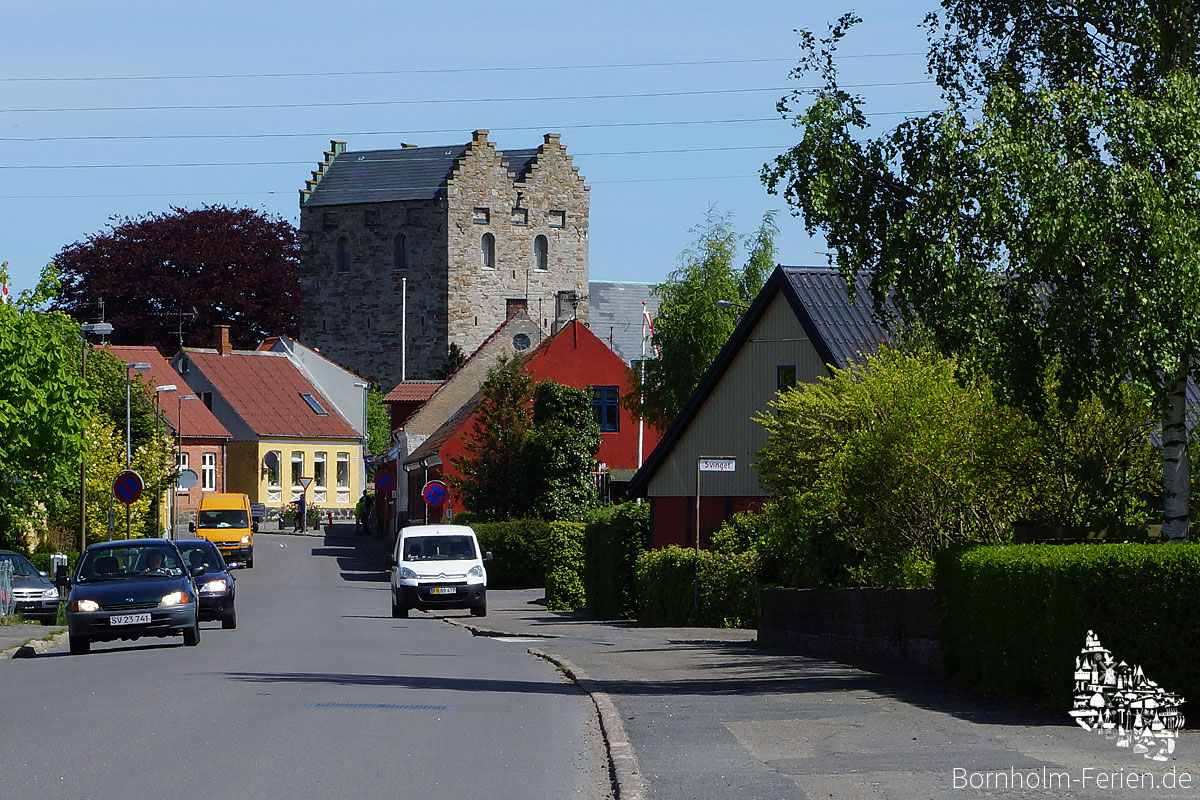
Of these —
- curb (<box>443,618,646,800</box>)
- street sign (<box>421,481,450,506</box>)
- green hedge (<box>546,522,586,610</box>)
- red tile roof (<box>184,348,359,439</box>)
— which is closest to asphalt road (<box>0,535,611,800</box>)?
curb (<box>443,618,646,800</box>)

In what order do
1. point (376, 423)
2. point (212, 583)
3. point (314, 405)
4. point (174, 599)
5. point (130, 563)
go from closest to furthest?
point (174, 599), point (130, 563), point (212, 583), point (314, 405), point (376, 423)

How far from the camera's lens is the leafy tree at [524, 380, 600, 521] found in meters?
52.7

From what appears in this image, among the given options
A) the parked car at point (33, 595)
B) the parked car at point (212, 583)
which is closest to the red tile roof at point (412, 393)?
the parked car at point (33, 595)

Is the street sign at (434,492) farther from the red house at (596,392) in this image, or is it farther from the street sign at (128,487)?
the red house at (596,392)

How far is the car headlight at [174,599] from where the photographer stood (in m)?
23.3

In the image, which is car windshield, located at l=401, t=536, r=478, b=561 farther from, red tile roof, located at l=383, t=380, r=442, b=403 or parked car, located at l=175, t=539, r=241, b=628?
red tile roof, located at l=383, t=380, r=442, b=403

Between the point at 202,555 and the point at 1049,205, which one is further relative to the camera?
the point at 202,555

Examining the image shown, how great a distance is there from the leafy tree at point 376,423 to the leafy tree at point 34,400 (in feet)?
219

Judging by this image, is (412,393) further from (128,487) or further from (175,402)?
(128,487)

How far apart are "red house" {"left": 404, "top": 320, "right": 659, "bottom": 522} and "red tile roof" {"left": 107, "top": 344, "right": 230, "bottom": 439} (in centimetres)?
2481

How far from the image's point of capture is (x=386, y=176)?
11206 centimetres

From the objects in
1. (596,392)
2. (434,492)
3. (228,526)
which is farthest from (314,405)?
(434,492)

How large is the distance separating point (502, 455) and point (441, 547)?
60.9ft

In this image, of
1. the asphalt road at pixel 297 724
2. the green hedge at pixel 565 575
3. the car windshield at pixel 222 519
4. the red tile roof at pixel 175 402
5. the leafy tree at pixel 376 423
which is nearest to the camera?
the asphalt road at pixel 297 724
